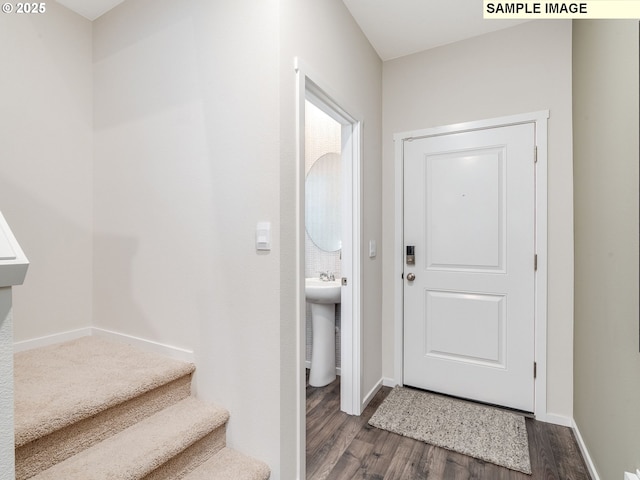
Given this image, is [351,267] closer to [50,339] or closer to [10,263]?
[10,263]

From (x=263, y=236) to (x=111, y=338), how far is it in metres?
1.40

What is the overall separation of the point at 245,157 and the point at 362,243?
3.49ft

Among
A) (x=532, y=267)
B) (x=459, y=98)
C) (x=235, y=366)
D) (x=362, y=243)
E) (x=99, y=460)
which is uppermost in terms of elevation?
(x=459, y=98)

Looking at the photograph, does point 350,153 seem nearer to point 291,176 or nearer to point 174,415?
point 291,176

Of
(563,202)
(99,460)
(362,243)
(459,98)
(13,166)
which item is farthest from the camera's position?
(459,98)

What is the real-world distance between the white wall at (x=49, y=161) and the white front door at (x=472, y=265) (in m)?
2.30

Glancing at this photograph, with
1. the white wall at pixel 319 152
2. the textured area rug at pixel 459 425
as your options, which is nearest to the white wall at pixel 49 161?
the white wall at pixel 319 152

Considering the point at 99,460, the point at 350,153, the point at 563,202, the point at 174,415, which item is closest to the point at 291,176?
the point at 350,153

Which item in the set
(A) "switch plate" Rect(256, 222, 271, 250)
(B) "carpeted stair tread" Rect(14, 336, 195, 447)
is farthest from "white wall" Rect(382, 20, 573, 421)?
(B) "carpeted stair tread" Rect(14, 336, 195, 447)

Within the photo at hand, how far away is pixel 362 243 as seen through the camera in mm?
2293

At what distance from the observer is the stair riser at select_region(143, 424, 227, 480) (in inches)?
53.0

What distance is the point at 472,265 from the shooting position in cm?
240

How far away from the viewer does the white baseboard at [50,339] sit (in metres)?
1.91

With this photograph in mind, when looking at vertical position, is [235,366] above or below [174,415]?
above
